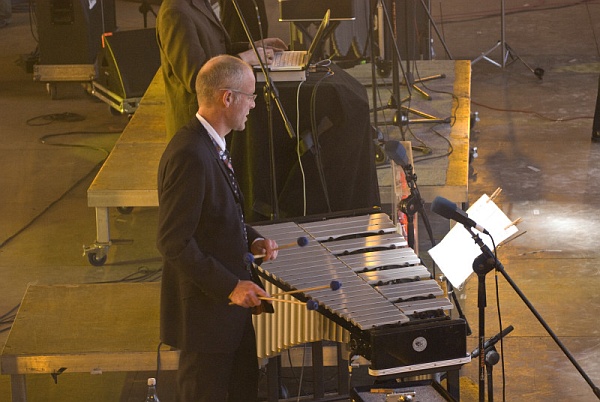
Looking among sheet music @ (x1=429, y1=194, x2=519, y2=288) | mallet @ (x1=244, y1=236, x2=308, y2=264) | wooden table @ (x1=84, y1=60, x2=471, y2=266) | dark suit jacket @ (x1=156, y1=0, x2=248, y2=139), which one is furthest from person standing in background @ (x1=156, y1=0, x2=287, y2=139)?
mallet @ (x1=244, y1=236, x2=308, y2=264)

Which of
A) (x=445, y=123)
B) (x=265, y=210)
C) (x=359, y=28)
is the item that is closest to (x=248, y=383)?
(x=265, y=210)

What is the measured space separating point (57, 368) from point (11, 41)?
9.53 meters

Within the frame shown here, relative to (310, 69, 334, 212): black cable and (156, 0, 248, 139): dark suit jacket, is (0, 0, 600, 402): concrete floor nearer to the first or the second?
(310, 69, 334, 212): black cable

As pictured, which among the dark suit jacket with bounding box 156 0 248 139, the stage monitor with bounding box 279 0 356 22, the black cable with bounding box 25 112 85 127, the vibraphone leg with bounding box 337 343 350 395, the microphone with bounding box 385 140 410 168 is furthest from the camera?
the black cable with bounding box 25 112 85 127

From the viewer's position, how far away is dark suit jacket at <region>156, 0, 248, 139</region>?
5855 millimetres

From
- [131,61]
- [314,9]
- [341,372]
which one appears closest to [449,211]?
[341,372]

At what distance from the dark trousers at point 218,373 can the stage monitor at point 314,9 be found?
3234 mm

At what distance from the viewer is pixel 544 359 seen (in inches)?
239

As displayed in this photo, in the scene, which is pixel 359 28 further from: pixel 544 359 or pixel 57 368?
pixel 57 368

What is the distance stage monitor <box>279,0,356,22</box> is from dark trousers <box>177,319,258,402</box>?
3234 millimetres

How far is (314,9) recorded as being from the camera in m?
7.38

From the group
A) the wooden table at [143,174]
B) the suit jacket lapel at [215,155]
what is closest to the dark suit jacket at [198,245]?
the suit jacket lapel at [215,155]

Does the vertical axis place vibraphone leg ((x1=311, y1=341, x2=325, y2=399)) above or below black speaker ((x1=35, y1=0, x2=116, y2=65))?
below

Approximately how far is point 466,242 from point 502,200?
3.25m
